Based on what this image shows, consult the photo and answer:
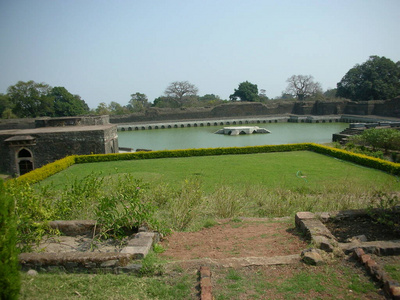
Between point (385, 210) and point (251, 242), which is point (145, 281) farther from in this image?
point (385, 210)

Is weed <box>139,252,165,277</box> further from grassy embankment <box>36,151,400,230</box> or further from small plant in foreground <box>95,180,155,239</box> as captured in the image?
grassy embankment <box>36,151,400,230</box>

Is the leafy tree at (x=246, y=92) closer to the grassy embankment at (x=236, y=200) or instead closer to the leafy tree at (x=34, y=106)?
the leafy tree at (x=34, y=106)

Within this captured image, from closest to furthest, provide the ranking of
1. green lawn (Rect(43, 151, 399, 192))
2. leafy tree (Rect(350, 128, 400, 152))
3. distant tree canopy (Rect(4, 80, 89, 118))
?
green lawn (Rect(43, 151, 399, 192)) → leafy tree (Rect(350, 128, 400, 152)) → distant tree canopy (Rect(4, 80, 89, 118))

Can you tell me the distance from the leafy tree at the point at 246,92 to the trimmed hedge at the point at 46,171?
Result: 40.9 meters

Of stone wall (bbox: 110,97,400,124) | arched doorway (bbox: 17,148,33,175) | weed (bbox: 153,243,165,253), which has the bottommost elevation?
arched doorway (bbox: 17,148,33,175)

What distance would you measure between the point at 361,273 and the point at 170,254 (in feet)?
7.78

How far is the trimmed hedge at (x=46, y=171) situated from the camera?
1090cm

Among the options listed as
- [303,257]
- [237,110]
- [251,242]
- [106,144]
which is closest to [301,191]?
[251,242]

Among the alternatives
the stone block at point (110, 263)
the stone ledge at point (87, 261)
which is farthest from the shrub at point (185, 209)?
the stone block at point (110, 263)

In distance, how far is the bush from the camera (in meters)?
2.85

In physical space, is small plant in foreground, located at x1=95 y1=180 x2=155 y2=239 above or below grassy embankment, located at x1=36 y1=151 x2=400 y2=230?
above

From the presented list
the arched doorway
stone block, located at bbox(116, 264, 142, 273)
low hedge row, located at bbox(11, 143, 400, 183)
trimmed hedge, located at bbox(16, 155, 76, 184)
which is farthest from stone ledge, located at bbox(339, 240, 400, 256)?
the arched doorway

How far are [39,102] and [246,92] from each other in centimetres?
3058

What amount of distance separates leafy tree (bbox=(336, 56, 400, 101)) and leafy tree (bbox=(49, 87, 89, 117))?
118 feet
